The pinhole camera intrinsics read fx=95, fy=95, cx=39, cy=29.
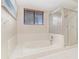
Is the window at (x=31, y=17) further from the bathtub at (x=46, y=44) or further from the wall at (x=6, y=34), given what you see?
the wall at (x=6, y=34)

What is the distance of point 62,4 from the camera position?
1.79 metres

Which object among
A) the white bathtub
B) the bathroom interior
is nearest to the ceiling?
the bathroom interior

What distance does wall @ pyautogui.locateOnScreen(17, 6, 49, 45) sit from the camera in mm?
1669

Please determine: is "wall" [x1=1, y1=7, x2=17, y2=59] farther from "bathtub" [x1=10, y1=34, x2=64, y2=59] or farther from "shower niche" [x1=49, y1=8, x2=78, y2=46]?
"shower niche" [x1=49, y1=8, x2=78, y2=46]

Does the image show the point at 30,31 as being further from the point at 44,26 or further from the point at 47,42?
the point at 47,42

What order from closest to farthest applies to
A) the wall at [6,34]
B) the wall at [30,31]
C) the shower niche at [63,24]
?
the wall at [6,34] < the wall at [30,31] < the shower niche at [63,24]

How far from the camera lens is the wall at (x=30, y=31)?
1.67 m

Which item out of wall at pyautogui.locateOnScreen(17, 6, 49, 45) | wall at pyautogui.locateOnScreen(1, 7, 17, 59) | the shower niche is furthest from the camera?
the shower niche

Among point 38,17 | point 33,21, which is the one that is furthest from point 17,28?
point 38,17

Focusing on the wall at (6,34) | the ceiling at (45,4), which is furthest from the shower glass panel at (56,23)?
the wall at (6,34)

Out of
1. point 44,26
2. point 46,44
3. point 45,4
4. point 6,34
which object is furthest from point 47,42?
point 6,34

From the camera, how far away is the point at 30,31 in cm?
181

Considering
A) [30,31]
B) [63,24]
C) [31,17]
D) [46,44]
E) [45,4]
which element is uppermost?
[45,4]

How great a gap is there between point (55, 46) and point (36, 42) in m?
0.38
